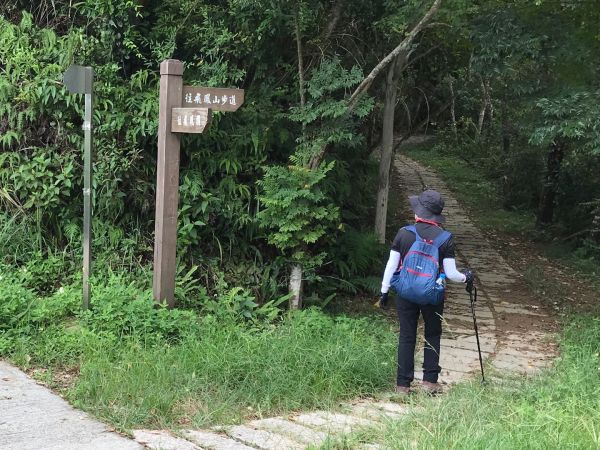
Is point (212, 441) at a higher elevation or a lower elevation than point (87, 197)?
lower

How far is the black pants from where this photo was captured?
205 inches

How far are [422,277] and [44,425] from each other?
284 cm

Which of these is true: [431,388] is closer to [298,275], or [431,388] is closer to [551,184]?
[298,275]

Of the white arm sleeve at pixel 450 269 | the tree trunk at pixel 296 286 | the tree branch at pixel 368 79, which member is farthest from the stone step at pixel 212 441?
the tree branch at pixel 368 79

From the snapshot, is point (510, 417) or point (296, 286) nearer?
point (510, 417)

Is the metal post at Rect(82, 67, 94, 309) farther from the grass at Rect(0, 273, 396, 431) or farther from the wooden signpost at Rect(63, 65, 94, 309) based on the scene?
the grass at Rect(0, 273, 396, 431)

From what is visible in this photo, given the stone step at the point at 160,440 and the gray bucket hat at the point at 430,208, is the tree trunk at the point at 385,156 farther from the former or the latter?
the stone step at the point at 160,440

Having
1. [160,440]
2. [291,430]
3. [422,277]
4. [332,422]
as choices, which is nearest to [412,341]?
[422,277]

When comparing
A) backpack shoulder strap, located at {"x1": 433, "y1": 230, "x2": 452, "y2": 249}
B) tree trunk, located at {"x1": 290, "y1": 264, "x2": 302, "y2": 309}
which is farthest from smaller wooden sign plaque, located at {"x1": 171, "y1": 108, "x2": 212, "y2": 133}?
→ backpack shoulder strap, located at {"x1": 433, "y1": 230, "x2": 452, "y2": 249}

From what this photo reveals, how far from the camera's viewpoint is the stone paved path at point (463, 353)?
3977 mm

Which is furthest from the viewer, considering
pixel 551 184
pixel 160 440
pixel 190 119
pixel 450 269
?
pixel 551 184

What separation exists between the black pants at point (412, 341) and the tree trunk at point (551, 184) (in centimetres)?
1035

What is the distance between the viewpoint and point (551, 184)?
15180 millimetres

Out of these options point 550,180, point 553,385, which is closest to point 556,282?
point 550,180
